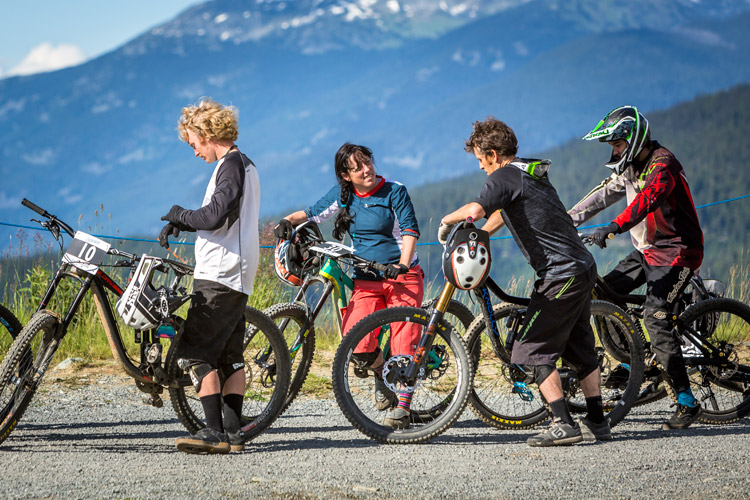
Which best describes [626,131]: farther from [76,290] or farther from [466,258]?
[76,290]

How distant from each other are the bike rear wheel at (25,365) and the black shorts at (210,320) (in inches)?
28.7

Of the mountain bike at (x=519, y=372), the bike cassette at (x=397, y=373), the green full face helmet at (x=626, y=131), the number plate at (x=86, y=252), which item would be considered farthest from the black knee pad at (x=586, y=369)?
the number plate at (x=86, y=252)

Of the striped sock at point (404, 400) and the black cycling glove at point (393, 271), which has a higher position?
the black cycling glove at point (393, 271)

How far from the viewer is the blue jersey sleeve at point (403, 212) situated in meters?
5.74

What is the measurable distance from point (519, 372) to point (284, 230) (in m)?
1.70

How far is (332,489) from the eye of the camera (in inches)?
160

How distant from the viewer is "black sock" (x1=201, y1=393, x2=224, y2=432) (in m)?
4.84

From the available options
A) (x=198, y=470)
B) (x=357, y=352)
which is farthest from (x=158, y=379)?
(x=357, y=352)

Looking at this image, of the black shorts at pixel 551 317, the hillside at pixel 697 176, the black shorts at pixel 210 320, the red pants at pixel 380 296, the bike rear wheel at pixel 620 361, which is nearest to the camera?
the black shorts at pixel 210 320

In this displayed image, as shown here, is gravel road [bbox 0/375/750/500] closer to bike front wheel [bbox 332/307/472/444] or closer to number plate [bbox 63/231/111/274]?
bike front wheel [bbox 332/307/472/444]

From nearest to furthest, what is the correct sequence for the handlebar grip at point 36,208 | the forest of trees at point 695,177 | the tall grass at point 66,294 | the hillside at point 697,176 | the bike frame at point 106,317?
the bike frame at point 106,317, the handlebar grip at point 36,208, the tall grass at point 66,294, the forest of trees at point 695,177, the hillside at point 697,176

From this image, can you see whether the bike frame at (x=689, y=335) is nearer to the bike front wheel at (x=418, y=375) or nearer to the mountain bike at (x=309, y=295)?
the bike front wheel at (x=418, y=375)

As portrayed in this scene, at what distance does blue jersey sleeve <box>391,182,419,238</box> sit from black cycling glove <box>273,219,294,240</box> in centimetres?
68

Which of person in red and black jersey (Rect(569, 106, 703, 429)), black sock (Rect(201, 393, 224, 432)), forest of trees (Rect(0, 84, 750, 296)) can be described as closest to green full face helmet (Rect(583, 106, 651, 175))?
person in red and black jersey (Rect(569, 106, 703, 429))
